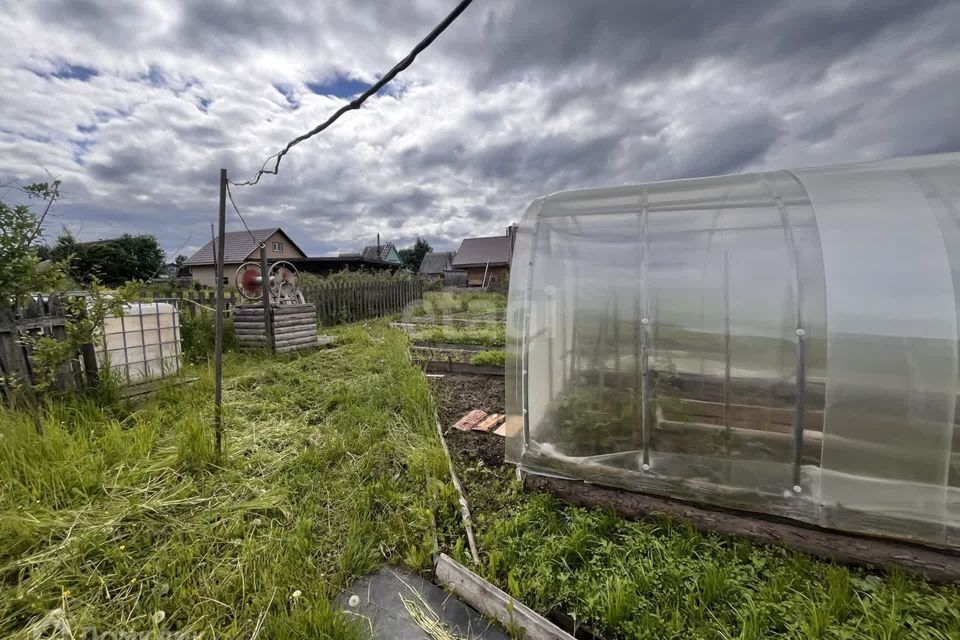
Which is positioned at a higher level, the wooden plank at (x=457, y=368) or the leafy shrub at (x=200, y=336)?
the leafy shrub at (x=200, y=336)

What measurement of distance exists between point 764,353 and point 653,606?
1.39 metres

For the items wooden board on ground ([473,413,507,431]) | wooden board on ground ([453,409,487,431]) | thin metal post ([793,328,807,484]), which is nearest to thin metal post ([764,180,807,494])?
thin metal post ([793,328,807,484])

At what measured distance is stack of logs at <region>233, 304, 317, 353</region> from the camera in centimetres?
662

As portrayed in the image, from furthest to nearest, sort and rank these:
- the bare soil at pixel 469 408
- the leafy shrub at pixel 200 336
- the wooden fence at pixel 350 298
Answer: the wooden fence at pixel 350 298 < the leafy shrub at pixel 200 336 < the bare soil at pixel 469 408

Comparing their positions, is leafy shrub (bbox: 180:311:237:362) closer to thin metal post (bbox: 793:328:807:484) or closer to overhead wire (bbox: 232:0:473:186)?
overhead wire (bbox: 232:0:473:186)

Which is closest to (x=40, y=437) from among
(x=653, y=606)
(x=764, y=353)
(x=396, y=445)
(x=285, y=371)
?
(x=396, y=445)

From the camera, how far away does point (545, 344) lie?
2.67 meters

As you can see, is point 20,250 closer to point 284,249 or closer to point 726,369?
point 726,369

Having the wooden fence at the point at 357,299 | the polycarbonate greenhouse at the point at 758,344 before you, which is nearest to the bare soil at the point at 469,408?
the polycarbonate greenhouse at the point at 758,344

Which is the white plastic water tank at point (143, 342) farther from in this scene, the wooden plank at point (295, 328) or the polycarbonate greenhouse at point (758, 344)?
the polycarbonate greenhouse at point (758, 344)

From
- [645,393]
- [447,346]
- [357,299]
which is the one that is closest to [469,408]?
[645,393]

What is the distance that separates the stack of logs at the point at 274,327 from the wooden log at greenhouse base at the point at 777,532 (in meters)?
5.70

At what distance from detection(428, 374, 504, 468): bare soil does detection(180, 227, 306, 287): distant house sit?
25.8m

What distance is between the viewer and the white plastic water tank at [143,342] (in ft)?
14.2
